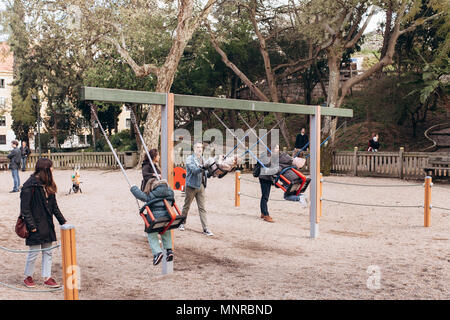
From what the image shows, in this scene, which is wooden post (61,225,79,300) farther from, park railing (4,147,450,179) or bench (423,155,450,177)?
bench (423,155,450,177)

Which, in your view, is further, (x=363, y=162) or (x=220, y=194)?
(x=363, y=162)

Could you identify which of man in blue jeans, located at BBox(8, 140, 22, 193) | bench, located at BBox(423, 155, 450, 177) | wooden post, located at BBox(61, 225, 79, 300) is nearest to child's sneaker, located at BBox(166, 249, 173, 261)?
wooden post, located at BBox(61, 225, 79, 300)

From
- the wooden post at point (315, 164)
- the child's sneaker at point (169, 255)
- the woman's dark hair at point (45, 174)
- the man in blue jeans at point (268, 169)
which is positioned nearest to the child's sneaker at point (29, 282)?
the woman's dark hair at point (45, 174)

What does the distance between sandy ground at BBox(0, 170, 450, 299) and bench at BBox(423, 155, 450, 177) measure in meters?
5.51

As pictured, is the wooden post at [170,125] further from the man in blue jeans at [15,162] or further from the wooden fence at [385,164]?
the wooden fence at [385,164]

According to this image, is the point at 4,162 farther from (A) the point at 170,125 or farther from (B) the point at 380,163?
(A) the point at 170,125

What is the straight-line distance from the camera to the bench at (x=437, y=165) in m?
19.6

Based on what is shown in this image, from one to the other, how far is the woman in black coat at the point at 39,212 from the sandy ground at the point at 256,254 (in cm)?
36

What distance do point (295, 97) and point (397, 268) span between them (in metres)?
29.3

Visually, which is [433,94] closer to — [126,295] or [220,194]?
[220,194]

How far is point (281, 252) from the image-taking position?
8523mm

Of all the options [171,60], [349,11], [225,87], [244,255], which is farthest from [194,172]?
[225,87]

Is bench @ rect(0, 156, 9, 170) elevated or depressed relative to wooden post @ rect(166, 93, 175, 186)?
depressed

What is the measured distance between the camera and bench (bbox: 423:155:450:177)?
19577 mm
